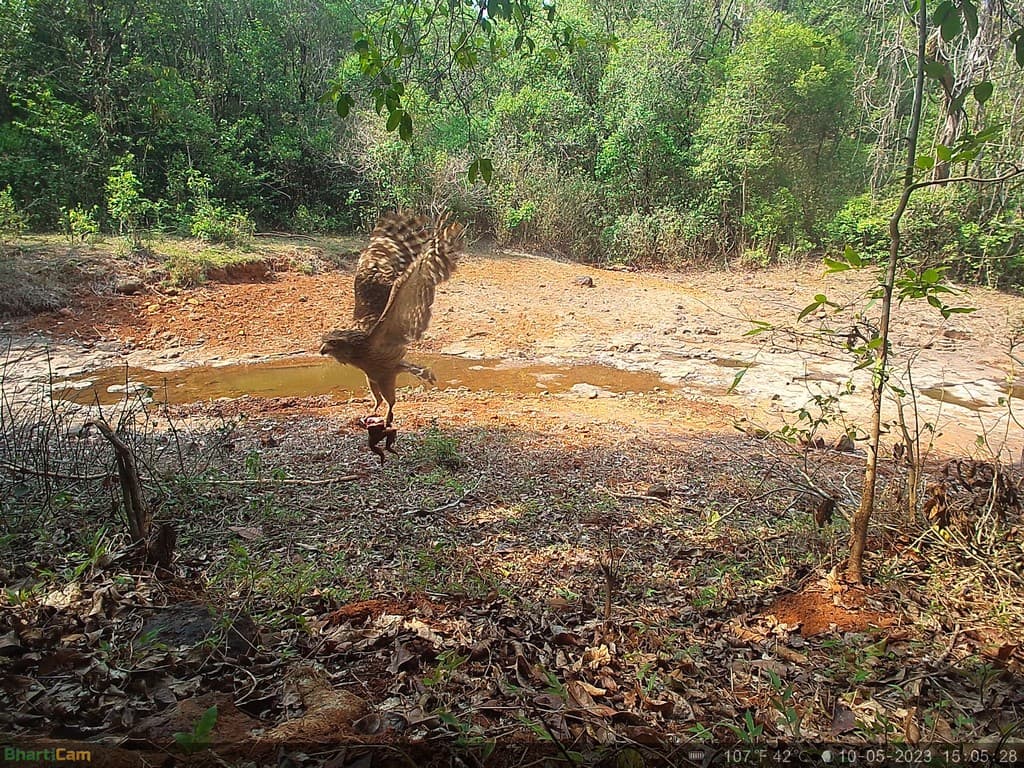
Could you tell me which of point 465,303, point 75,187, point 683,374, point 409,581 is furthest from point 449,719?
point 75,187

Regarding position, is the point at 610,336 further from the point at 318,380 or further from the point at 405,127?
the point at 405,127

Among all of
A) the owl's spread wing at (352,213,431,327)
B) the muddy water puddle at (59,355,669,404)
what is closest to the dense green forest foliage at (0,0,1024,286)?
the muddy water puddle at (59,355,669,404)

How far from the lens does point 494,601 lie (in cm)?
241

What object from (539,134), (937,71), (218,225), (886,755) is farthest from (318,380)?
(539,134)

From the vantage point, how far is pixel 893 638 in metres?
2.09

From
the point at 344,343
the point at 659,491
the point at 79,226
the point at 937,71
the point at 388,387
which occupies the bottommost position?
the point at 659,491

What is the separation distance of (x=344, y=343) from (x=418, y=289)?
521 millimetres

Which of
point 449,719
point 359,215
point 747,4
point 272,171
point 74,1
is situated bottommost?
point 449,719

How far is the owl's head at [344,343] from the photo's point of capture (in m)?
3.35

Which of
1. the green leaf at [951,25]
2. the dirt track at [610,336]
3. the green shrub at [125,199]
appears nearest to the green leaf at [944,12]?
the green leaf at [951,25]

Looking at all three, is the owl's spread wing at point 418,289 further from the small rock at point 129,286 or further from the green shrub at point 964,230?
the green shrub at point 964,230

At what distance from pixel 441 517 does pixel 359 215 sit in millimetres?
12137

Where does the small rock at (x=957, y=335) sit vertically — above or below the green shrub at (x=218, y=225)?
below

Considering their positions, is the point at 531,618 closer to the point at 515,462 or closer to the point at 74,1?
the point at 515,462
